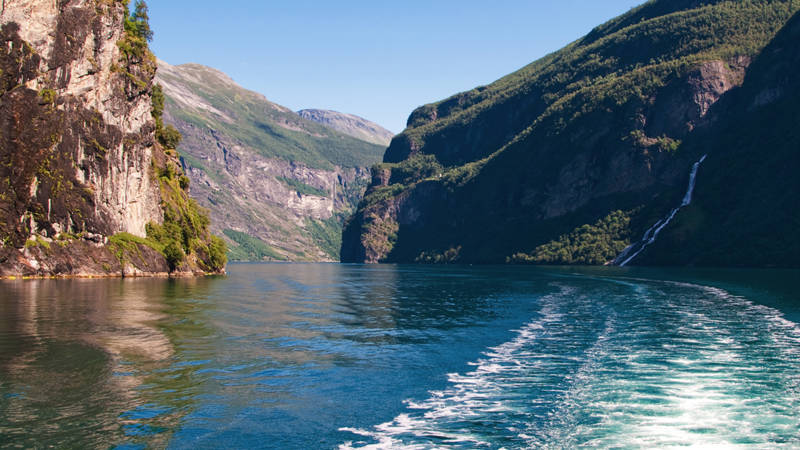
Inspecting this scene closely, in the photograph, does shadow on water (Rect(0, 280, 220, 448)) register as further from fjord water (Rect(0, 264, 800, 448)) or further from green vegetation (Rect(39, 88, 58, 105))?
green vegetation (Rect(39, 88, 58, 105))

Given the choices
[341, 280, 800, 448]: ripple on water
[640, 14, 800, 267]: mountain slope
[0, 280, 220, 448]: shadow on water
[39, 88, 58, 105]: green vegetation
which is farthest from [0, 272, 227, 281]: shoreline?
[640, 14, 800, 267]: mountain slope

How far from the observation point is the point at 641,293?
230 ft

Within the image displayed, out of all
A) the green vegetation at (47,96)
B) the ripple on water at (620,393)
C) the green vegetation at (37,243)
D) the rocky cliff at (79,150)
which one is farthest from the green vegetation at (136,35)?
the ripple on water at (620,393)

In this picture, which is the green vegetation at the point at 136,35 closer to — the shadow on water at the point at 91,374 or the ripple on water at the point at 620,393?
the shadow on water at the point at 91,374

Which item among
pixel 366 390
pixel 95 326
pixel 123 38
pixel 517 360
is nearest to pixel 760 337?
pixel 517 360

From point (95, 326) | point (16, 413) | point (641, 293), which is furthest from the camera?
point (641, 293)

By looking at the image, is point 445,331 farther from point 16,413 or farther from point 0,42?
point 0,42

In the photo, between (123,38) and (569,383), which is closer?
(569,383)

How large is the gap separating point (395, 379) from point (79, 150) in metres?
88.1

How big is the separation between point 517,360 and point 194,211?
116m

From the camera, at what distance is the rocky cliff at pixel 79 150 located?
275ft

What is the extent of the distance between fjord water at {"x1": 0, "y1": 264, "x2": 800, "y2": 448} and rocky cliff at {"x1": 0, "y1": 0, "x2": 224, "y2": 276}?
4441 centimetres

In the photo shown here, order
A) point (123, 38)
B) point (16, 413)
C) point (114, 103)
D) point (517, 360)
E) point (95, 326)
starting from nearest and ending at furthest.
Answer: point (16, 413) < point (517, 360) < point (95, 326) < point (114, 103) < point (123, 38)

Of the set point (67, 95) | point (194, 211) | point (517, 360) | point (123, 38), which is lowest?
point (517, 360)
